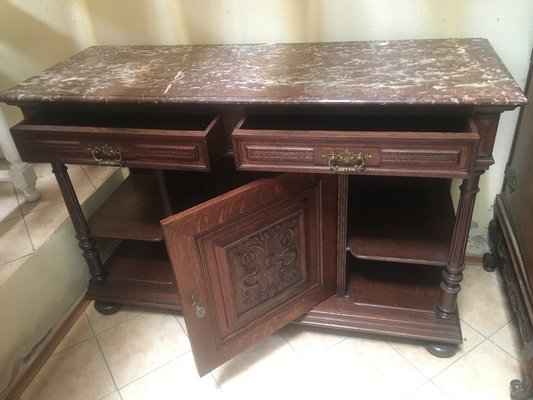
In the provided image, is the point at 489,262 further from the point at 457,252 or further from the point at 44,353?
the point at 44,353

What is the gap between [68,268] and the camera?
1536mm

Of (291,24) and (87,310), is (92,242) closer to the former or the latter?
(87,310)

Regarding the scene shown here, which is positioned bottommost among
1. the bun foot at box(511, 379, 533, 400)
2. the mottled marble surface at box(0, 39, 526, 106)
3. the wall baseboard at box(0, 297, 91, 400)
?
the wall baseboard at box(0, 297, 91, 400)

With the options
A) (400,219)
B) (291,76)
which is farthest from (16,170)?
(400,219)

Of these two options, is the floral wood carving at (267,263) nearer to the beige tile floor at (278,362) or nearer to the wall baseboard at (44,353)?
the beige tile floor at (278,362)

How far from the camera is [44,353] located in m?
1.40

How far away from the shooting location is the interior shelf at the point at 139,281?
1.46m

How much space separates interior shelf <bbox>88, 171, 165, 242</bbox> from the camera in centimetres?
140

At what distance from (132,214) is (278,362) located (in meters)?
0.67

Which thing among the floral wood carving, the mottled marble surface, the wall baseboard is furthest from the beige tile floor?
the mottled marble surface

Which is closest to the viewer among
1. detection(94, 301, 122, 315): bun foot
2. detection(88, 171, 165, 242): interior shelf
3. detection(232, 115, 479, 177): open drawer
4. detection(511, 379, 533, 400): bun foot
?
detection(232, 115, 479, 177): open drawer

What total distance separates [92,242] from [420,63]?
1.10m

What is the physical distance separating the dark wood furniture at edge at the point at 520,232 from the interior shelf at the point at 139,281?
996 millimetres

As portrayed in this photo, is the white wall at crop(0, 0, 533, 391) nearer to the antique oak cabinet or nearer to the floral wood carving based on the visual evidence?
the antique oak cabinet
